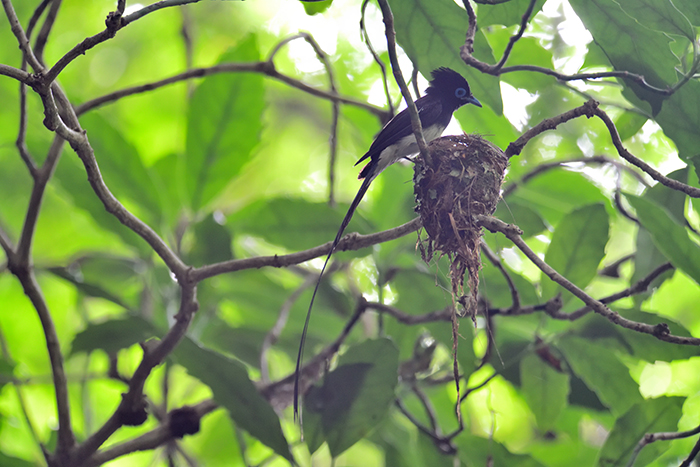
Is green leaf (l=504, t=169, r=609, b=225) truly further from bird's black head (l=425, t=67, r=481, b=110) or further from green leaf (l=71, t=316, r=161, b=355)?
green leaf (l=71, t=316, r=161, b=355)

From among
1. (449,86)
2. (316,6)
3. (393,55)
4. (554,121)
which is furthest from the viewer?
Answer: (449,86)

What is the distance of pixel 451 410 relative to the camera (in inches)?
106

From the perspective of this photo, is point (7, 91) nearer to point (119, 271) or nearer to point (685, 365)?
point (119, 271)

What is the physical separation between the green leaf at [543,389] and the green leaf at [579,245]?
0.33m

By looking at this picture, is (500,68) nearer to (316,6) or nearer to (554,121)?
(554,121)

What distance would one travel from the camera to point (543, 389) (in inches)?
87.5

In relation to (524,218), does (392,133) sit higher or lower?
higher

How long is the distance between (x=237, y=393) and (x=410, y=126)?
1301 mm

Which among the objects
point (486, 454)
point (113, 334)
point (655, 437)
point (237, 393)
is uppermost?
point (113, 334)

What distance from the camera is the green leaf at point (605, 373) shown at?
1993mm

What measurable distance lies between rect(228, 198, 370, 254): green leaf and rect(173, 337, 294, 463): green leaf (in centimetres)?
63

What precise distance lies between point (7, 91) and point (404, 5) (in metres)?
2.53

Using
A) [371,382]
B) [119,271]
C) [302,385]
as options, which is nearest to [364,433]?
[371,382]

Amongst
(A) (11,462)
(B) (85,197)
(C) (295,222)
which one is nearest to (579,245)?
(C) (295,222)
